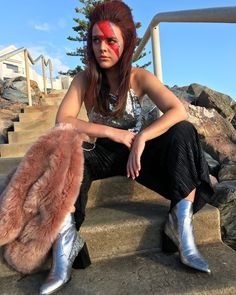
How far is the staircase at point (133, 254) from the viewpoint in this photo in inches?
52.4

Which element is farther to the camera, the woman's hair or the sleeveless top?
the sleeveless top

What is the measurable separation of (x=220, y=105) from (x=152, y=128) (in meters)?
3.41

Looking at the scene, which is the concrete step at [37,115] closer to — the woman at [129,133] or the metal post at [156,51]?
the metal post at [156,51]

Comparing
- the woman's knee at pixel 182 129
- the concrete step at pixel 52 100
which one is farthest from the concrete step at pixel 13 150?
the concrete step at pixel 52 100

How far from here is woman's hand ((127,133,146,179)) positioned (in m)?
1.59

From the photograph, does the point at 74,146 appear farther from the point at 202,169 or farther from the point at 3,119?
the point at 3,119

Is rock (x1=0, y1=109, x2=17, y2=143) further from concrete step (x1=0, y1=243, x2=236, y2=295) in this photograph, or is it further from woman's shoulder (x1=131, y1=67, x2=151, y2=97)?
concrete step (x1=0, y1=243, x2=236, y2=295)

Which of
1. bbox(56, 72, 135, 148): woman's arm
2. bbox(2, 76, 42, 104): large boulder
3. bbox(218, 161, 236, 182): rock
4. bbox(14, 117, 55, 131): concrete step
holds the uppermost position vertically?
bbox(2, 76, 42, 104): large boulder

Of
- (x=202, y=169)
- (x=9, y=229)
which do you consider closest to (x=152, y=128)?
(x=202, y=169)

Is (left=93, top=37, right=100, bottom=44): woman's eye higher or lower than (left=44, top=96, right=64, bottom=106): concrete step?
lower

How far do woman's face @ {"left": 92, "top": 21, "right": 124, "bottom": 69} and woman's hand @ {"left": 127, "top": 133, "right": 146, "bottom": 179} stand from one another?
19.0 inches

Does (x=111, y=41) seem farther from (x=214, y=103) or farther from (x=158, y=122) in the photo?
(x=214, y=103)

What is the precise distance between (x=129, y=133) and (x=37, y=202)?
22.2 inches

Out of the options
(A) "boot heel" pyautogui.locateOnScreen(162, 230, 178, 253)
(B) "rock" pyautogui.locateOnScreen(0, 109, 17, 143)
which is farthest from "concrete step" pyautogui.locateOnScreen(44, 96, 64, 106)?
(A) "boot heel" pyautogui.locateOnScreen(162, 230, 178, 253)
